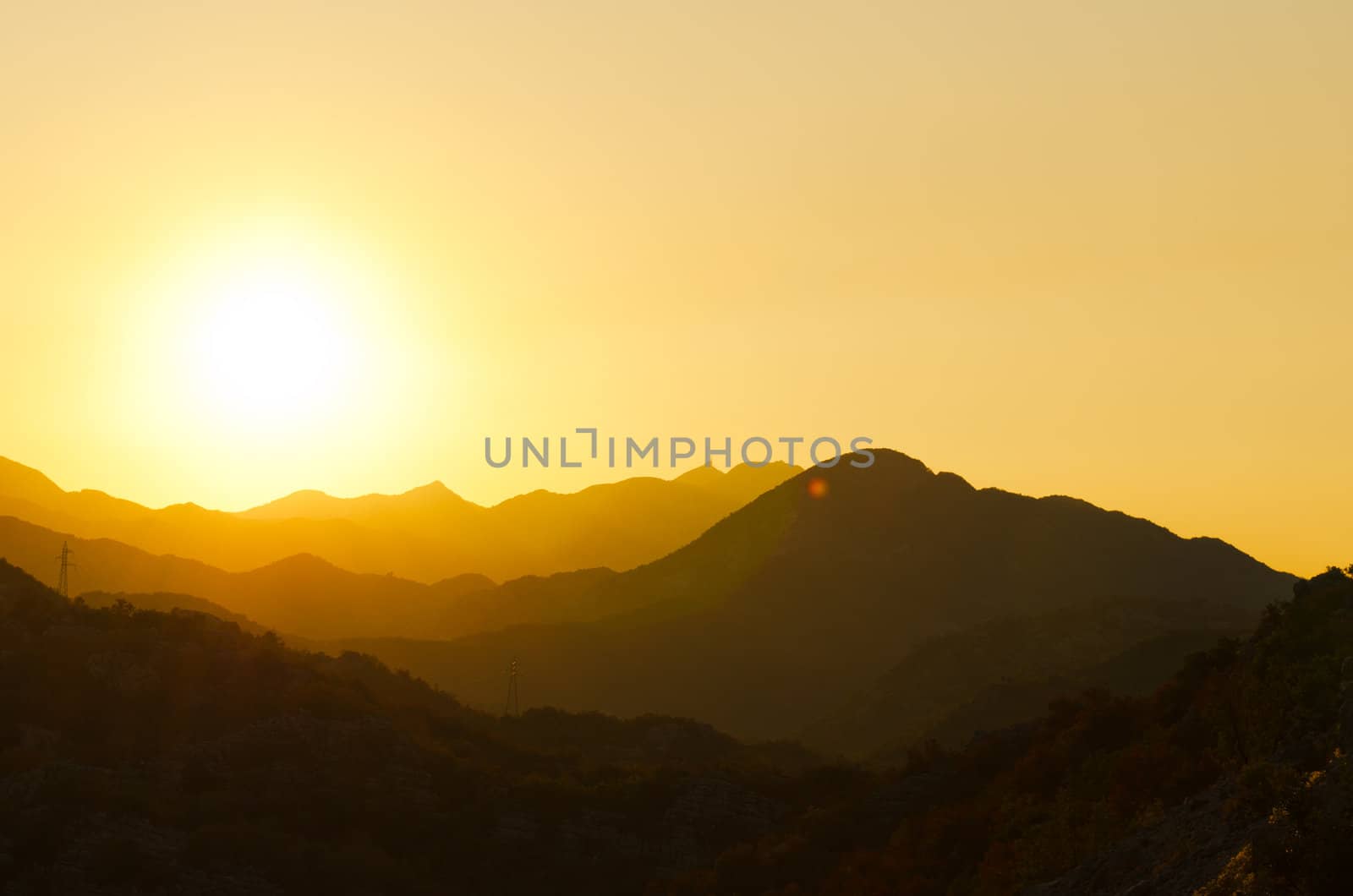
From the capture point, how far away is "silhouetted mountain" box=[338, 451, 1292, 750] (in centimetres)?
15112

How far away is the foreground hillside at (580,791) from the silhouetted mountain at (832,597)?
67956 millimetres

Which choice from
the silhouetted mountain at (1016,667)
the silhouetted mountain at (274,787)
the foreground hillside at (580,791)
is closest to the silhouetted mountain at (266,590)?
the silhouetted mountain at (1016,667)

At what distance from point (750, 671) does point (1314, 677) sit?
440 feet

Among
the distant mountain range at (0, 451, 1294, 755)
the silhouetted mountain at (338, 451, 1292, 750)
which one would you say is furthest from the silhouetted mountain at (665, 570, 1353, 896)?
the silhouetted mountain at (338, 451, 1292, 750)

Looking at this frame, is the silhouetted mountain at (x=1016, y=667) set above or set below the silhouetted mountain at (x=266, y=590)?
below

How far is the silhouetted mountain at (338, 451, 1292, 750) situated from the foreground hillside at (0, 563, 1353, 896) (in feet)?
223

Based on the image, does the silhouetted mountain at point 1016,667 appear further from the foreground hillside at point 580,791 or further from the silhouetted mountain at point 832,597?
the foreground hillside at point 580,791

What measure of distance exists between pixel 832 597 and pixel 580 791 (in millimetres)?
114170

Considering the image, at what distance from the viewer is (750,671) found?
159 meters

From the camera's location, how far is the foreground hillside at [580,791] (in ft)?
83.5

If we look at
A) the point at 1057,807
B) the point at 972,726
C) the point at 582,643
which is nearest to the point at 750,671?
the point at 582,643

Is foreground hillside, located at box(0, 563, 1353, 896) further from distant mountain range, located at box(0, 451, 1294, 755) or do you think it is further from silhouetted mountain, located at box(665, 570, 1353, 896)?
distant mountain range, located at box(0, 451, 1294, 755)

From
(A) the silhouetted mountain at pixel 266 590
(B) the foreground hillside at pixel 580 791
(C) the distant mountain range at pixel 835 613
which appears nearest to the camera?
(B) the foreground hillside at pixel 580 791

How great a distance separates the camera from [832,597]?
175750 mm
